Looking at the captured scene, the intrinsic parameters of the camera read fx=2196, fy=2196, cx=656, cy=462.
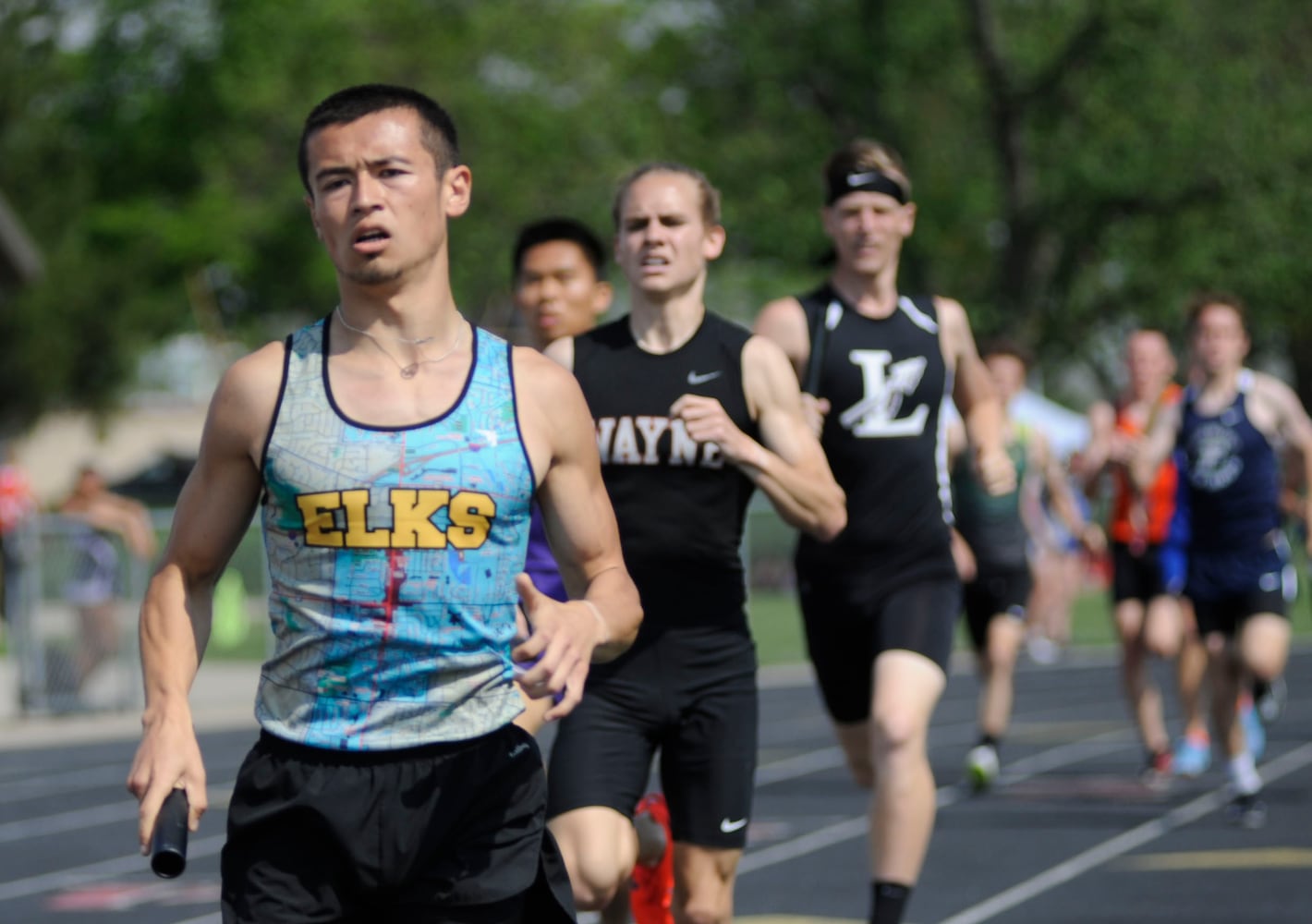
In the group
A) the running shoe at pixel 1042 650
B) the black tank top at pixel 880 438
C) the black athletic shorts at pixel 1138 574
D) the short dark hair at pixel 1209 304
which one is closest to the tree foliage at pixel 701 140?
the running shoe at pixel 1042 650

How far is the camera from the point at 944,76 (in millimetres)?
40438

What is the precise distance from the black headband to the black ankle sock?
2130 mm

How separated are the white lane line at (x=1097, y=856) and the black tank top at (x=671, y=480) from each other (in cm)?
244

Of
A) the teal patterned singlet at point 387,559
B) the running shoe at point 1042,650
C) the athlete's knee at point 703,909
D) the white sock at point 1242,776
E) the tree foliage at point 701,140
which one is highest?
the tree foliage at point 701,140

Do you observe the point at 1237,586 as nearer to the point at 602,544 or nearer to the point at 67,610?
the point at 602,544

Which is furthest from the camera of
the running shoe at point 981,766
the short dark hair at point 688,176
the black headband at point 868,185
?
the running shoe at point 981,766

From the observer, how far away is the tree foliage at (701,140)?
3712 centimetres

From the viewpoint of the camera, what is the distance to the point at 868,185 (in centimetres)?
687

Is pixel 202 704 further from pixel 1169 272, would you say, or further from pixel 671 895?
pixel 1169 272

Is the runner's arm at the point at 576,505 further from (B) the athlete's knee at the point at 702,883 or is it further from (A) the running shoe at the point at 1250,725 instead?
(A) the running shoe at the point at 1250,725

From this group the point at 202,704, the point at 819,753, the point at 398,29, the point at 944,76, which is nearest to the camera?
the point at 819,753

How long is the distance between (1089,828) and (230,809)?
666cm

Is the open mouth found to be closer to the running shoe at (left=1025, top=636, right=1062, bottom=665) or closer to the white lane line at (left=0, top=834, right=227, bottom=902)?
the white lane line at (left=0, top=834, right=227, bottom=902)

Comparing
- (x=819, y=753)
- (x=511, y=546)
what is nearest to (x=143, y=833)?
(x=511, y=546)
